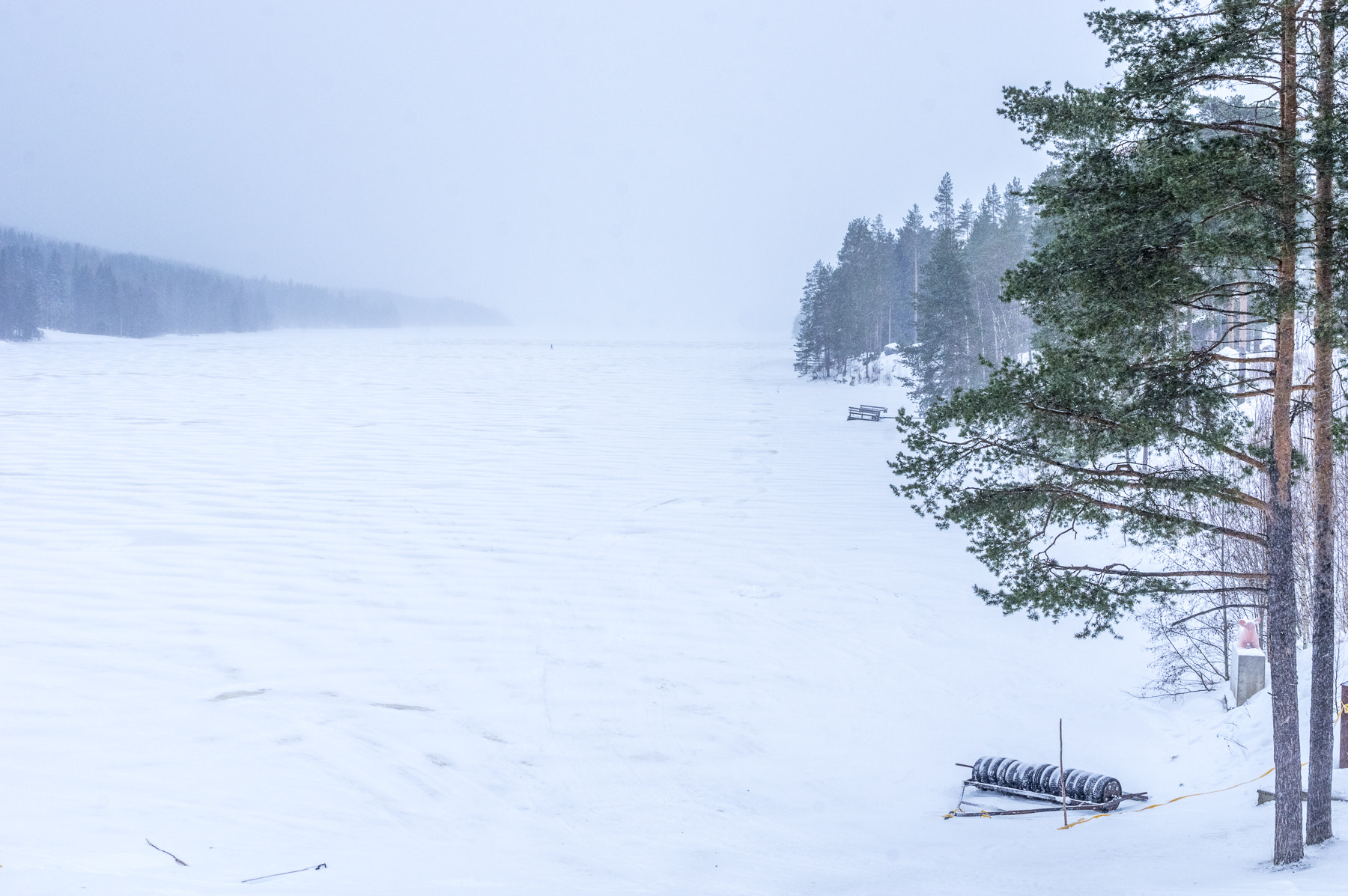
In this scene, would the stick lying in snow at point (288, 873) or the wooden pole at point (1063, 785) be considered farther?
the wooden pole at point (1063, 785)

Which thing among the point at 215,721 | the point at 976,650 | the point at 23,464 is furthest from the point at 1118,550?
the point at 23,464

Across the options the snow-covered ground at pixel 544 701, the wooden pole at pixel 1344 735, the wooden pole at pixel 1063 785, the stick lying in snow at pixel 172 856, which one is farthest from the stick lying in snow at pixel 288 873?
the wooden pole at pixel 1344 735

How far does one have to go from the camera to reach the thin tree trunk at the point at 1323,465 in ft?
22.7

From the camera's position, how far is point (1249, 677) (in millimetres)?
13586

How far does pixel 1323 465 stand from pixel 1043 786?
5.79 m

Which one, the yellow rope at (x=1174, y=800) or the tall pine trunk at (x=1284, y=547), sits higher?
the tall pine trunk at (x=1284, y=547)

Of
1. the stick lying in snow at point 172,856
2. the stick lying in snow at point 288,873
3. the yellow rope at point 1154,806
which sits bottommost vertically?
the yellow rope at point 1154,806

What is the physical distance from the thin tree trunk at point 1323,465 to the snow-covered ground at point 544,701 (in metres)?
→ 0.58

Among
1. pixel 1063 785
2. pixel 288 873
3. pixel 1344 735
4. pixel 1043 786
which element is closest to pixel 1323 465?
pixel 1344 735

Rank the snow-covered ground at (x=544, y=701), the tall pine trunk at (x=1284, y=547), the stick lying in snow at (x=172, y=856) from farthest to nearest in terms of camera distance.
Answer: the snow-covered ground at (x=544, y=701)
the stick lying in snow at (x=172, y=856)
the tall pine trunk at (x=1284, y=547)

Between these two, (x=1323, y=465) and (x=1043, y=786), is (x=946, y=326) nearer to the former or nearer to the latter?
(x=1043, y=786)

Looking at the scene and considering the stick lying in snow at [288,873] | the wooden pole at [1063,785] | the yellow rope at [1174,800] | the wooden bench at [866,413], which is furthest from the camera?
the wooden bench at [866,413]

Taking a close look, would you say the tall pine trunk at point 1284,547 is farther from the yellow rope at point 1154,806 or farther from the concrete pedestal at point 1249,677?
the concrete pedestal at point 1249,677

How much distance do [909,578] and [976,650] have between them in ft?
12.2
